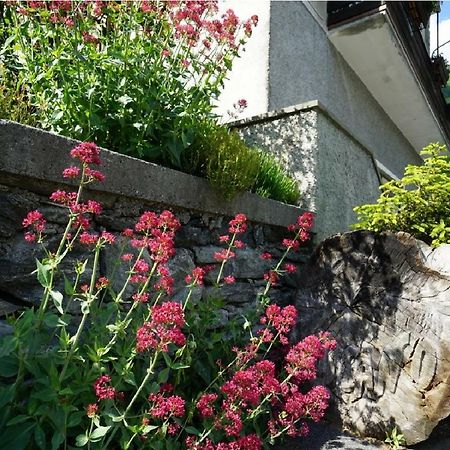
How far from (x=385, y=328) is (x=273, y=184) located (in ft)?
4.57

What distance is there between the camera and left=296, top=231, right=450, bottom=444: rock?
2436 millimetres

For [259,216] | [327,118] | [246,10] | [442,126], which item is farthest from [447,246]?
[442,126]

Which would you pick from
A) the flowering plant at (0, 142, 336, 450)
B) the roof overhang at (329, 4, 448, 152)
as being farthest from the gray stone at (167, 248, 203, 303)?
the roof overhang at (329, 4, 448, 152)

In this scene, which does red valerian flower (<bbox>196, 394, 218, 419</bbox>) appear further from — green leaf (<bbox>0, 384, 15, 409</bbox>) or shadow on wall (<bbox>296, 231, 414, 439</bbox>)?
shadow on wall (<bbox>296, 231, 414, 439</bbox>)

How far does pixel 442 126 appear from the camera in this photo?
1055cm

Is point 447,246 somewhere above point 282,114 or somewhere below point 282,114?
below

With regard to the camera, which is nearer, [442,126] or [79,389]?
[79,389]

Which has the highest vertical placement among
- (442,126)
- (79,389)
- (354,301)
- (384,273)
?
(442,126)

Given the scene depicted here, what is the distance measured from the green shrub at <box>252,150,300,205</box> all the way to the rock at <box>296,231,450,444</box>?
2.23ft

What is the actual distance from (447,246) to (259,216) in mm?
1211

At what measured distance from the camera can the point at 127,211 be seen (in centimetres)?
233

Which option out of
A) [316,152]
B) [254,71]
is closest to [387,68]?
[254,71]

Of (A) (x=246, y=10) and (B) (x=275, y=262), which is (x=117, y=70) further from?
(A) (x=246, y=10)

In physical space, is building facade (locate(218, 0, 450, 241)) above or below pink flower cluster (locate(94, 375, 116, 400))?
above
